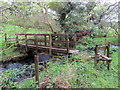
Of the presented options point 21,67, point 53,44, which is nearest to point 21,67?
point 21,67

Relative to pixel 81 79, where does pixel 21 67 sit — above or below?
above

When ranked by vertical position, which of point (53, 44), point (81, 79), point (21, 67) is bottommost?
point (81, 79)

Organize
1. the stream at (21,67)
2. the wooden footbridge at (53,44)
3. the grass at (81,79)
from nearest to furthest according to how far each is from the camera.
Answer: the grass at (81,79), the stream at (21,67), the wooden footbridge at (53,44)

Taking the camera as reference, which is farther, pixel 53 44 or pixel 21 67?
pixel 53 44

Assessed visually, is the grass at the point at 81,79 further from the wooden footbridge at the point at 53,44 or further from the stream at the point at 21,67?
the wooden footbridge at the point at 53,44

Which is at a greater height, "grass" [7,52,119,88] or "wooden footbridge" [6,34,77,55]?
"wooden footbridge" [6,34,77,55]

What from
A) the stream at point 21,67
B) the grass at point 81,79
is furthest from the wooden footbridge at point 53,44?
the grass at point 81,79

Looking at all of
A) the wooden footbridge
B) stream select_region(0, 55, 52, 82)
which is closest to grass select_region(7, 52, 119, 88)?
stream select_region(0, 55, 52, 82)

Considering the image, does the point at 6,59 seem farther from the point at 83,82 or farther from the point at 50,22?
the point at 83,82

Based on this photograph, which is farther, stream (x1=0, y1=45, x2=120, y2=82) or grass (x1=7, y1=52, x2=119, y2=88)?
stream (x1=0, y1=45, x2=120, y2=82)

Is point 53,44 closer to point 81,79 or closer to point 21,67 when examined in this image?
point 21,67

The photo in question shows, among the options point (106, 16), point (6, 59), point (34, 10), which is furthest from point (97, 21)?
point (6, 59)

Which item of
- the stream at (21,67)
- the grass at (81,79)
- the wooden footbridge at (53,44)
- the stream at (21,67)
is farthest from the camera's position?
the wooden footbridge at (53,44)

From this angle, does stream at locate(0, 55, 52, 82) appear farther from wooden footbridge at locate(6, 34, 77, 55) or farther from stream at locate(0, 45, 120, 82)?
wooden footbridge at locate(6, 34, 77, 55)
